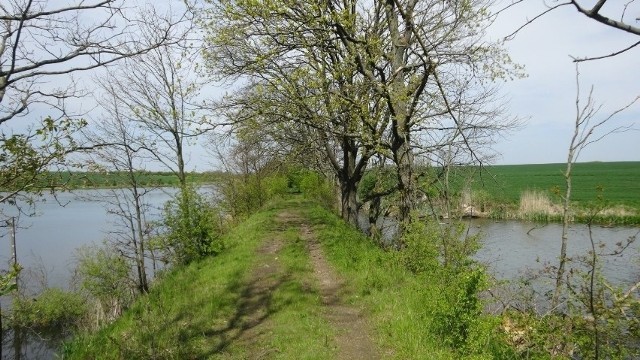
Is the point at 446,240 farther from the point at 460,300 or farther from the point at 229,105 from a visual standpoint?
the point at 229,105

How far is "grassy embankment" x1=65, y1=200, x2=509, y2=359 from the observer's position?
603 cm

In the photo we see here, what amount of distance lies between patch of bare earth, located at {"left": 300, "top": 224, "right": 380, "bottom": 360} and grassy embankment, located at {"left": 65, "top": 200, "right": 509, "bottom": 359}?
0.13 meters

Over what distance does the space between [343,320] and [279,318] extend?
1085mm

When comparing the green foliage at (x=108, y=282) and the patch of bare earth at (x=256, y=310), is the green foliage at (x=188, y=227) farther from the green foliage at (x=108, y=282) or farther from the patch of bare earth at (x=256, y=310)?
the green foliage at (x=108, y=282)

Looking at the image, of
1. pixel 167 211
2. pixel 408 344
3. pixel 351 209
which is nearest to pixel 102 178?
pixel 167 211

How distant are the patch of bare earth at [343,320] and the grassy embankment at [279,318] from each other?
0.13 meters

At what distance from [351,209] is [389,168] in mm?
3473

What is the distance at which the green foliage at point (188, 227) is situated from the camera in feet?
39.5

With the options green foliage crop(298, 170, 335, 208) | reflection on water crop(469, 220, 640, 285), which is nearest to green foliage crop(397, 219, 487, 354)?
reflection on water crop(469, 220, 640, 285)

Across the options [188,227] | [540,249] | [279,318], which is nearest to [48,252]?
[188,227]

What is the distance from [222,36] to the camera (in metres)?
11.5

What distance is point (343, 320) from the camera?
7535 mm

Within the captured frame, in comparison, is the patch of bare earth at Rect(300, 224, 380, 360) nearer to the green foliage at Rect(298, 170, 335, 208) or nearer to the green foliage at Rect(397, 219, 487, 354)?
the green foliage at Rect(397, 219, 487, 354)

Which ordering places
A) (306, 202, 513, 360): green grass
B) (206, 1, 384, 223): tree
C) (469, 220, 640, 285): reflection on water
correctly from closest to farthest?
(306, 202, 513, 360): green grass → (206, 1, 384, 223): tree → (469, 220, 640, 285): reflection on water
